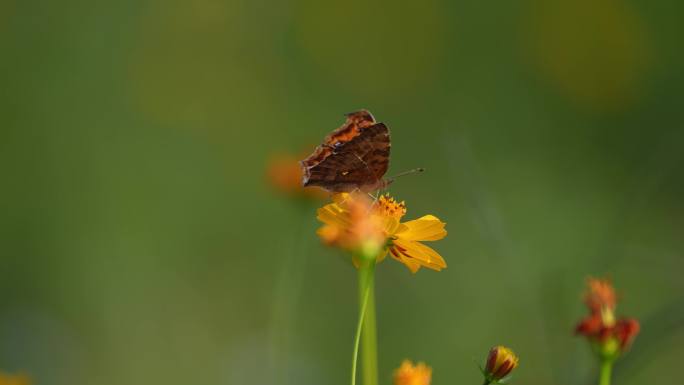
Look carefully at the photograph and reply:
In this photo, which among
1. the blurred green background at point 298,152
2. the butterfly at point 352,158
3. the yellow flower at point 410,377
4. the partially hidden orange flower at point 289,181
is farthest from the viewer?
the blurred green background at point 298,152

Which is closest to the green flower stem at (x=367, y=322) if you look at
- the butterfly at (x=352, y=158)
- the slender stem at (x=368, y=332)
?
the slender stem at (x=368, y=332)

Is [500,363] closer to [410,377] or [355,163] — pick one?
[410,377]

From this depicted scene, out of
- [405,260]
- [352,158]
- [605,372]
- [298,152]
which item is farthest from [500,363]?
[298,152]

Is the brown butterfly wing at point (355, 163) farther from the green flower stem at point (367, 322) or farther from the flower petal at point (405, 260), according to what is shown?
the green flower stem at point (367, 322)

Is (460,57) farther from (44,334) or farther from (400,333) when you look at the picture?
(44,334)

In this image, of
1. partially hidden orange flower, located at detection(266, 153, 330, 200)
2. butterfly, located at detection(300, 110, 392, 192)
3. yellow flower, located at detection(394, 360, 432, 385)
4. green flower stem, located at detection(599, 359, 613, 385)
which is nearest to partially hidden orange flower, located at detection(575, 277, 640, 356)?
green flower stem, located at detection(599, 359, 613, 385)

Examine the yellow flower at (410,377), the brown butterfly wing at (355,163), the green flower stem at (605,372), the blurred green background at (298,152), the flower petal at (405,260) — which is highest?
the blurred green background at (298,152)

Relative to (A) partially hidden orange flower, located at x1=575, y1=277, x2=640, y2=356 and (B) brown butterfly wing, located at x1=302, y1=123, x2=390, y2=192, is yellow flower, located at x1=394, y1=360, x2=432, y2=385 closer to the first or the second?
(A) partially hidden orange flower, located at x1=575, y1=277, x2=640, y2=356
